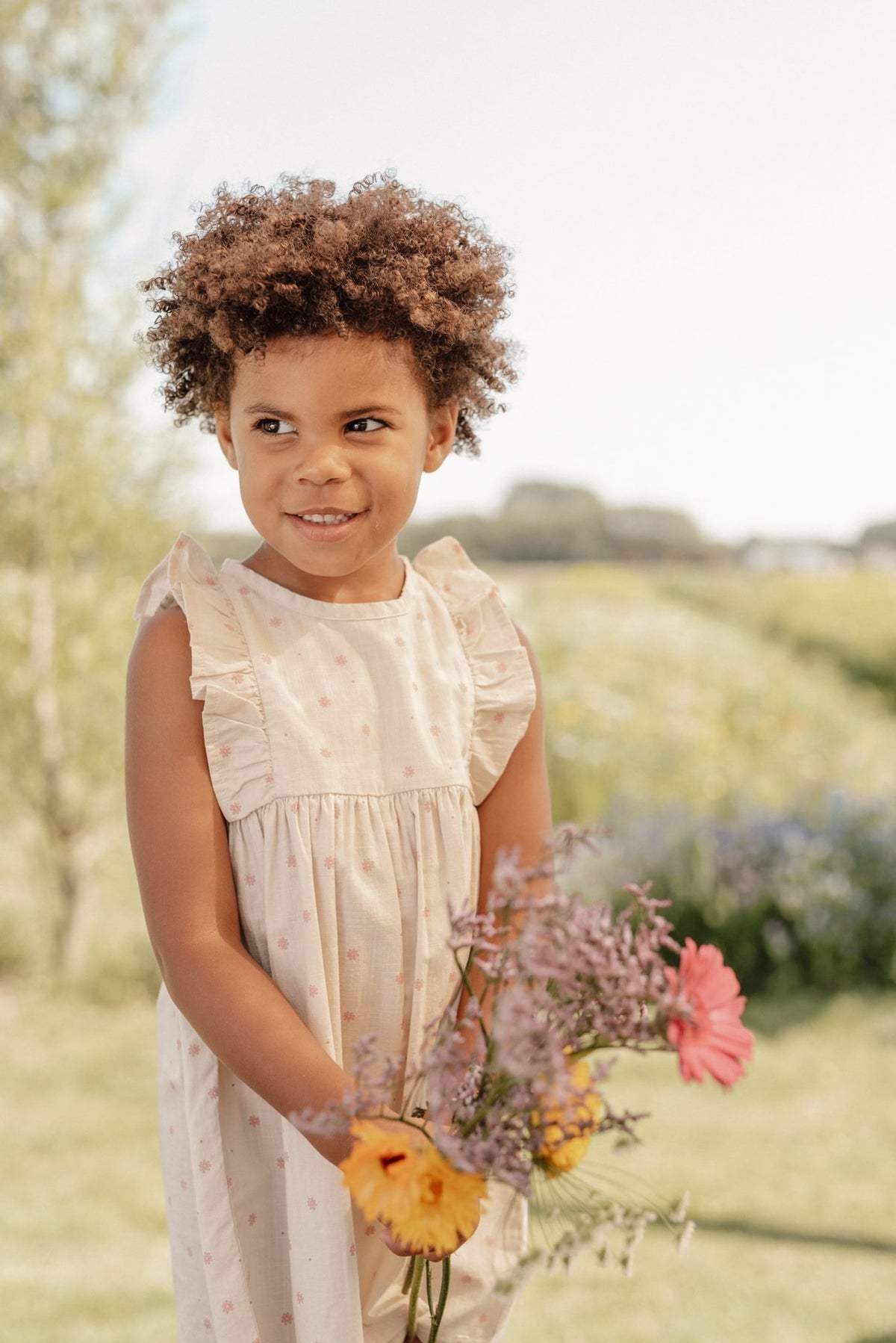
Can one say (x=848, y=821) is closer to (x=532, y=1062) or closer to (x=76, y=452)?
(x=76, y=452)

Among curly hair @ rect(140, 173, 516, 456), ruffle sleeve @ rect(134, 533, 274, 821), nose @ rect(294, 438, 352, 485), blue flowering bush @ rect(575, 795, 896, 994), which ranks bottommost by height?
blue flowering bush @ rect(575, 795, 896, 994)

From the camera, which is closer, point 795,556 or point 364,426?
point 364,426

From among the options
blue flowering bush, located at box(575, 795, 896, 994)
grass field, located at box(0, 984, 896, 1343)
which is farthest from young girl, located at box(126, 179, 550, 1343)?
blue flowering bush, located at box(575, 795, 896, 994)

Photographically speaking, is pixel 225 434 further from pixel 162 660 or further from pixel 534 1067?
pixel 534 1067

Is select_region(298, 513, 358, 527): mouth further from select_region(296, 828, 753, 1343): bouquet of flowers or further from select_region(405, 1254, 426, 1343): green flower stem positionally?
select_region(405, 1254, 426, 1343): green flower stem

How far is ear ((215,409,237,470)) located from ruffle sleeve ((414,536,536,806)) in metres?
0.31

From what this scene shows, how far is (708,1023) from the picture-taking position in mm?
986

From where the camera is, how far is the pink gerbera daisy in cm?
96

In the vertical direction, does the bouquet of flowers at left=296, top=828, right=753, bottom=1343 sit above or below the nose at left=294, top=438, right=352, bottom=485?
below

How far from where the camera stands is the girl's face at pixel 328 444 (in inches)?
49.7

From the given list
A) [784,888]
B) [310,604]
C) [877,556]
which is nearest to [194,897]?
[310,604]

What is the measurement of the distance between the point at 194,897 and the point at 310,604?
0.35m

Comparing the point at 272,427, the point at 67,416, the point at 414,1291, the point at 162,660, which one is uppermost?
the point at 67,416

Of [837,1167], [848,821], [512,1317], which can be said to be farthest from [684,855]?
[512,1317]
